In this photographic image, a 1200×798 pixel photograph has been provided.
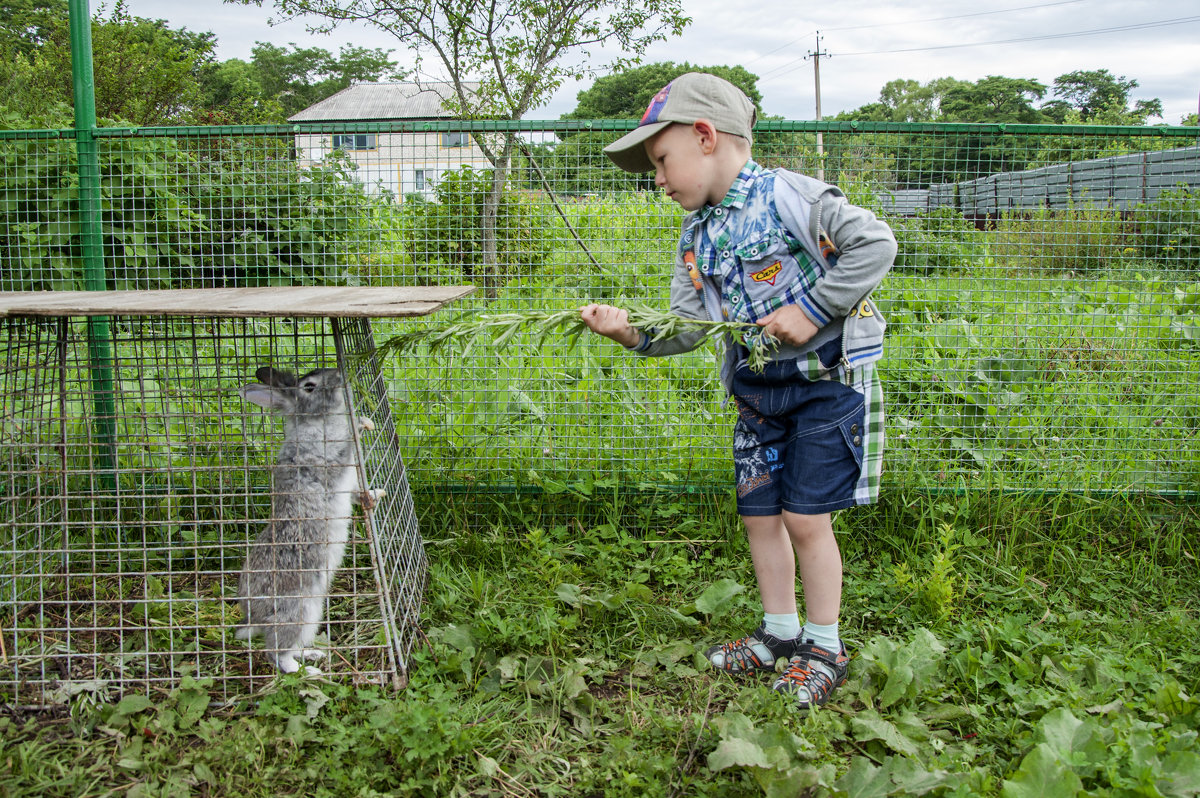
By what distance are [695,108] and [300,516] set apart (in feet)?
6.11

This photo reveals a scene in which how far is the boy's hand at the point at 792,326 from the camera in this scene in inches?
90.0

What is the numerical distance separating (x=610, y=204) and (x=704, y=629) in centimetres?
196

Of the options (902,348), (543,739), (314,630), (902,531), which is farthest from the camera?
(902,348)

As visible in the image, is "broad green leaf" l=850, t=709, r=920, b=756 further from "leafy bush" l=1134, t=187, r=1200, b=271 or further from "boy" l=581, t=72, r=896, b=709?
"leafy bush" l=1134, t=187, r=1200, b=271

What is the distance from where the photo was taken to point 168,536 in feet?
8.54

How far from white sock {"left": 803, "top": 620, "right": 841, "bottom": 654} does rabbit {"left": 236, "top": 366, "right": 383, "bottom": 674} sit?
59.6 inches

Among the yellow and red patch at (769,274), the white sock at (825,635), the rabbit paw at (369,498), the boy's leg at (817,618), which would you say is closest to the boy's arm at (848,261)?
the yellow and red patch at (769,274)

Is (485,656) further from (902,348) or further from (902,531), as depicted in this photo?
(902,348)

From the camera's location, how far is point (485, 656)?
2709 millimetres

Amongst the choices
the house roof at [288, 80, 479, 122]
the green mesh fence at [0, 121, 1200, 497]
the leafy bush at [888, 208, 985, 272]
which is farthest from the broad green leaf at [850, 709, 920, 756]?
the house roof at [288, 80, 479, 122]

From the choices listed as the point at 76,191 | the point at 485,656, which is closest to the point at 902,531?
the point at 485,656

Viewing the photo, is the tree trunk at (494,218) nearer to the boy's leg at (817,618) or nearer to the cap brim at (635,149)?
the cap brim at (635,149)

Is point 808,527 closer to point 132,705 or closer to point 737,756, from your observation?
point 737,756

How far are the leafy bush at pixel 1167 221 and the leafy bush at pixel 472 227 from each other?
282 centimetres
